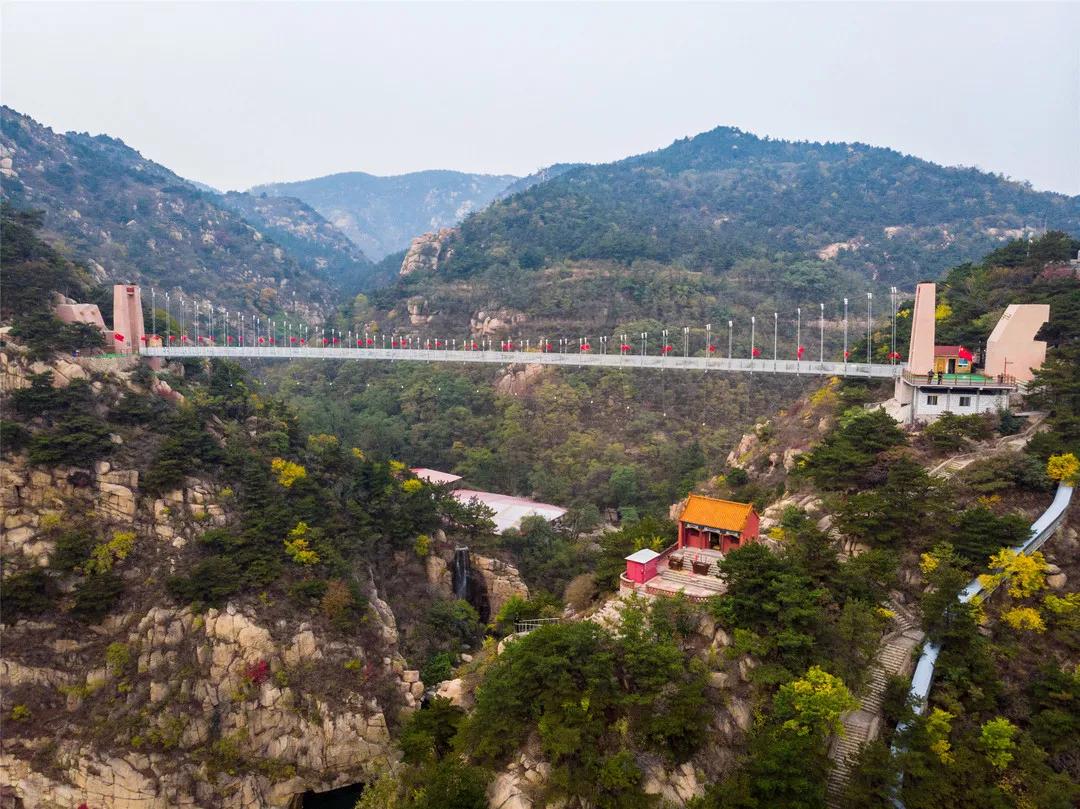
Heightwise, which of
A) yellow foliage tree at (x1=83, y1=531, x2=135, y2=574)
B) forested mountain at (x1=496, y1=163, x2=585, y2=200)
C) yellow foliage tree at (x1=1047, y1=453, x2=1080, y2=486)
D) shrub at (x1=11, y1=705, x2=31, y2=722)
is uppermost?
forested mountain at (x1=496, y1=163, x2=585, y2=200)

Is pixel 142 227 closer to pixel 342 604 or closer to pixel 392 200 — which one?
pixel 342 604

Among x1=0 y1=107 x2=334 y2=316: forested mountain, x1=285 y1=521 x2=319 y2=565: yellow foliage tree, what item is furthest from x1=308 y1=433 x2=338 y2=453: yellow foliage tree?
x1=0 y1=107 x2=334 y2=316: forested mountain

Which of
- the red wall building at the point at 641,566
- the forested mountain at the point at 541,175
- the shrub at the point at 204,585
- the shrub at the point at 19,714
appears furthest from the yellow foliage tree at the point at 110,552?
the forested mountain at the point at 541,175

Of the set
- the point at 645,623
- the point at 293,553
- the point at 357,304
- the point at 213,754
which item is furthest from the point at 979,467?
the point at 357,304

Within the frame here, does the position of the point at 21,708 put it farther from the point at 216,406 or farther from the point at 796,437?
the point at 796,437

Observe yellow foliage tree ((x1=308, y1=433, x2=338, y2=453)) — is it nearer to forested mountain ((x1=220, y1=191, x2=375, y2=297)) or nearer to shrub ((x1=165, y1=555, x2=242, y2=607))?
shrub ((x1=165, y1=555, x2=242, y2=607))

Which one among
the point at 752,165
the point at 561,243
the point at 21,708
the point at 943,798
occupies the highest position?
the point at 752,165

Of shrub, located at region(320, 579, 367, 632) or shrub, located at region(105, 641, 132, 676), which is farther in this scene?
shrub, located at region(320, 579, 367, 632)
